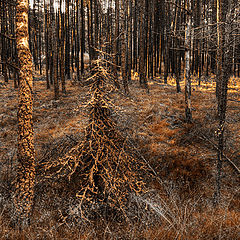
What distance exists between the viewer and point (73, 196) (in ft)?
18.0

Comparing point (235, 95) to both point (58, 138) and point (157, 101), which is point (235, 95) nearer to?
point (157, 101)

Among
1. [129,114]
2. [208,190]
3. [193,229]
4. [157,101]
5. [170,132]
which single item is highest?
[157,101]

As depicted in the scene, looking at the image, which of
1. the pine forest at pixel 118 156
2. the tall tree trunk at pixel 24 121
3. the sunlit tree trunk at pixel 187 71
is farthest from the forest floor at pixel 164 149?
the sunlit tree trunk at pixel 187 71

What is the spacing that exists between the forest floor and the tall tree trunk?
19.6 inches

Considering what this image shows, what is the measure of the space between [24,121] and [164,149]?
5.98 metres

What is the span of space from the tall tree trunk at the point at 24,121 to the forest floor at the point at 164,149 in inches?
19.6

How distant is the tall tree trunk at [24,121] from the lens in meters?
4.14

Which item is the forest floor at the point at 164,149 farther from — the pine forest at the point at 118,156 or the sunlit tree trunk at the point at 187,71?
the sunlit tree trunk at the point at 187,71

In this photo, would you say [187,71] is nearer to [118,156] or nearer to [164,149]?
[164,149]

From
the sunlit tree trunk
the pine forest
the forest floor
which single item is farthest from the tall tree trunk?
the sunlit tree trunk

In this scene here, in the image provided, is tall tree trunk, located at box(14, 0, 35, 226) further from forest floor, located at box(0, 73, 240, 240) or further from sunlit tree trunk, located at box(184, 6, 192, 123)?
sunlit tree trunk, located at box(184, 6, 192, 123)

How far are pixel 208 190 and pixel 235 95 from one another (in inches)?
406

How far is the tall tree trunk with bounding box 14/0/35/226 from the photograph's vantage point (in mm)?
4137

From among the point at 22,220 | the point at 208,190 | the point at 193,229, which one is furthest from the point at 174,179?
the point at 22,220
